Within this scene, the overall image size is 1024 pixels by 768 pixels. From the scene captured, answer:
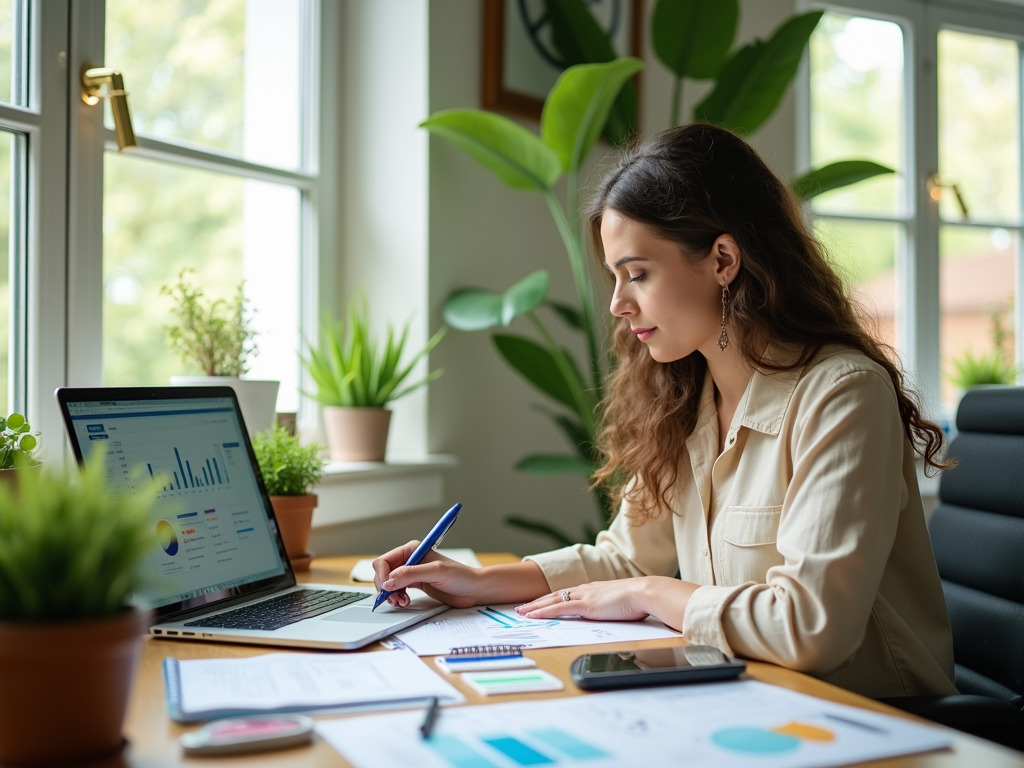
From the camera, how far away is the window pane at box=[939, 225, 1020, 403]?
3.57 meters

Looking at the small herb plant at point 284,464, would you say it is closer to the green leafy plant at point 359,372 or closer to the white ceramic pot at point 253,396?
the white ceramic pot at point 253,396

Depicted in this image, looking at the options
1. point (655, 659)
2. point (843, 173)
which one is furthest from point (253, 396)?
point (843, 173)

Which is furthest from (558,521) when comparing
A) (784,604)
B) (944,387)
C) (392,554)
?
(944,387)

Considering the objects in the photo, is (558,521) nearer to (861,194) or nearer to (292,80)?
(292,80)

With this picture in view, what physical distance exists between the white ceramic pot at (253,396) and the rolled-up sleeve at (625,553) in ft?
2.20

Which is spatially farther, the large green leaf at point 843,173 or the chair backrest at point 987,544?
the large green leaf at point 843,173

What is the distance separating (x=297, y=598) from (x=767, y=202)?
0.88 m

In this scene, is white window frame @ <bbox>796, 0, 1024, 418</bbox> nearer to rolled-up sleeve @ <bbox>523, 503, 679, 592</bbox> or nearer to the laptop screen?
rolled-up sleeve @ <bbox>523, 503, 679, 592</bbox>

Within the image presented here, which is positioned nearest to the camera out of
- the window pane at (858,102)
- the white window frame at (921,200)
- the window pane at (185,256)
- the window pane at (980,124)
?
the window pane at (185,256)

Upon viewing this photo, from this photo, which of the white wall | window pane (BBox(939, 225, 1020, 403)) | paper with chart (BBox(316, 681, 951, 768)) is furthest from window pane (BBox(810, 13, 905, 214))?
paper with chart (BBox(316, 681, 951, 768))

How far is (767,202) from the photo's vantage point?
138 centimetres

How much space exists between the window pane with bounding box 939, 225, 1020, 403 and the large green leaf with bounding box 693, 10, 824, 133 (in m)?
1.53

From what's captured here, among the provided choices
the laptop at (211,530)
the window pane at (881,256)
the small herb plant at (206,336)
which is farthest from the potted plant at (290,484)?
→ the window pane at (881,256)

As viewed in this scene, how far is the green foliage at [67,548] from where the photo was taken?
67 centimetres
